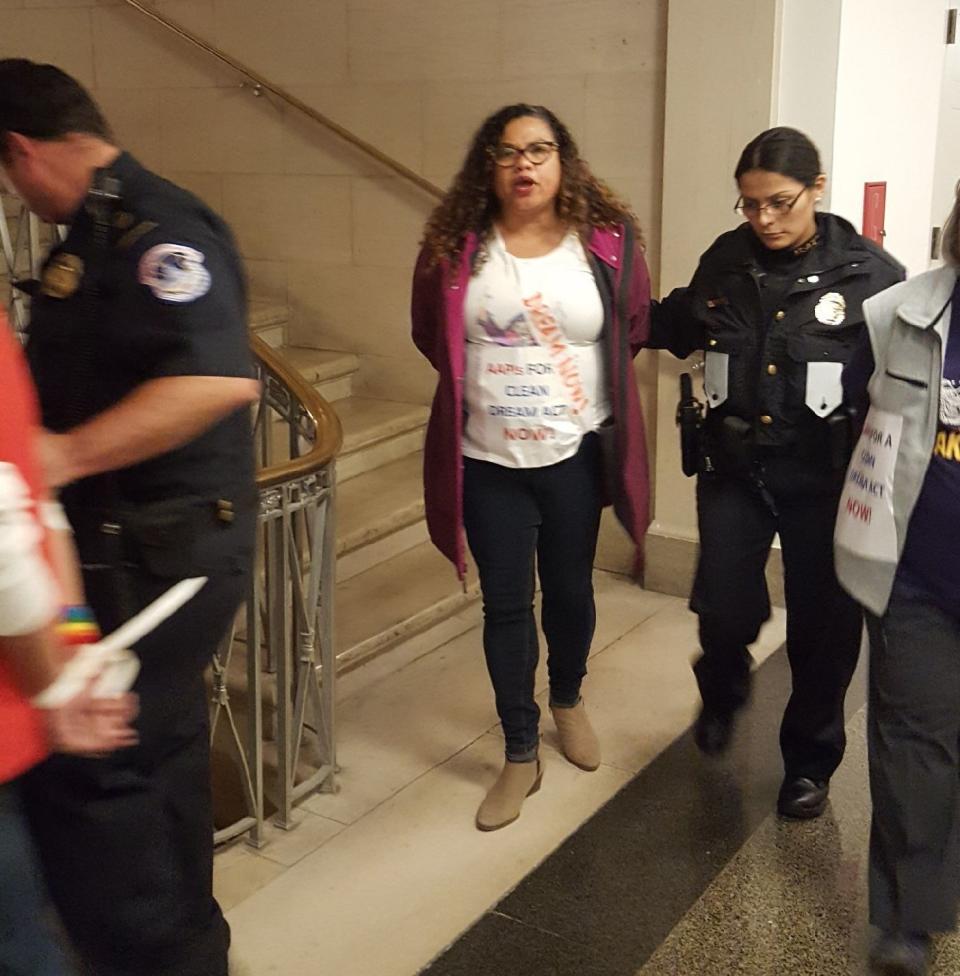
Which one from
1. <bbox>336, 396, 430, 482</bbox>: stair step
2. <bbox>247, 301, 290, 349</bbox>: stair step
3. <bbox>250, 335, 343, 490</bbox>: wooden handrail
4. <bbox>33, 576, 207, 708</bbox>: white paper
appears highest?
<bbox>33, 576, 207, 708</bbox>: white paper

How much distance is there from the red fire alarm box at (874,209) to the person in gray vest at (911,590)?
2.21 m

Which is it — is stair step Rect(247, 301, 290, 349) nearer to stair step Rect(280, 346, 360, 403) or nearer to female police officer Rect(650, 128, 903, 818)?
stair step Rect(280, 346, 360, 403)

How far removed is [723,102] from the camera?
3.96 metres

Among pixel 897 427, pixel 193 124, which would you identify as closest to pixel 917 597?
pixel 897 427

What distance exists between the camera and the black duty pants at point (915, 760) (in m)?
2.20

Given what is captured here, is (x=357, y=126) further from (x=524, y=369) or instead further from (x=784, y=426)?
(x=784, y=426)

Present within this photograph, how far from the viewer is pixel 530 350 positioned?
2764mm

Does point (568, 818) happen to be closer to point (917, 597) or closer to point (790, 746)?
point (790, 746)

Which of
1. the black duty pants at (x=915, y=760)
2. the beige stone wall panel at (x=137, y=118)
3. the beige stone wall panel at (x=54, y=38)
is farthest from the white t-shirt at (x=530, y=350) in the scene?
the beige stone wall panel at (x=54, y=38)

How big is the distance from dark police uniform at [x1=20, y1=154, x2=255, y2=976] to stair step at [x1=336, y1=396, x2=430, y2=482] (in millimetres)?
2588

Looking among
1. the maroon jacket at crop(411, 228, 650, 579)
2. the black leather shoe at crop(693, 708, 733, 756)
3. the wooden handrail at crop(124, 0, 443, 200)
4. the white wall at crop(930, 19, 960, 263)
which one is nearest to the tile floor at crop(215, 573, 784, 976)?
the black leather shoe at crop(693, 708, 733, 756)

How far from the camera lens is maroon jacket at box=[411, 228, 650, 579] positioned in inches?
109

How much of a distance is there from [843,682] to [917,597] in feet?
2.16

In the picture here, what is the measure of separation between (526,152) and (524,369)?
→ 0.46m
